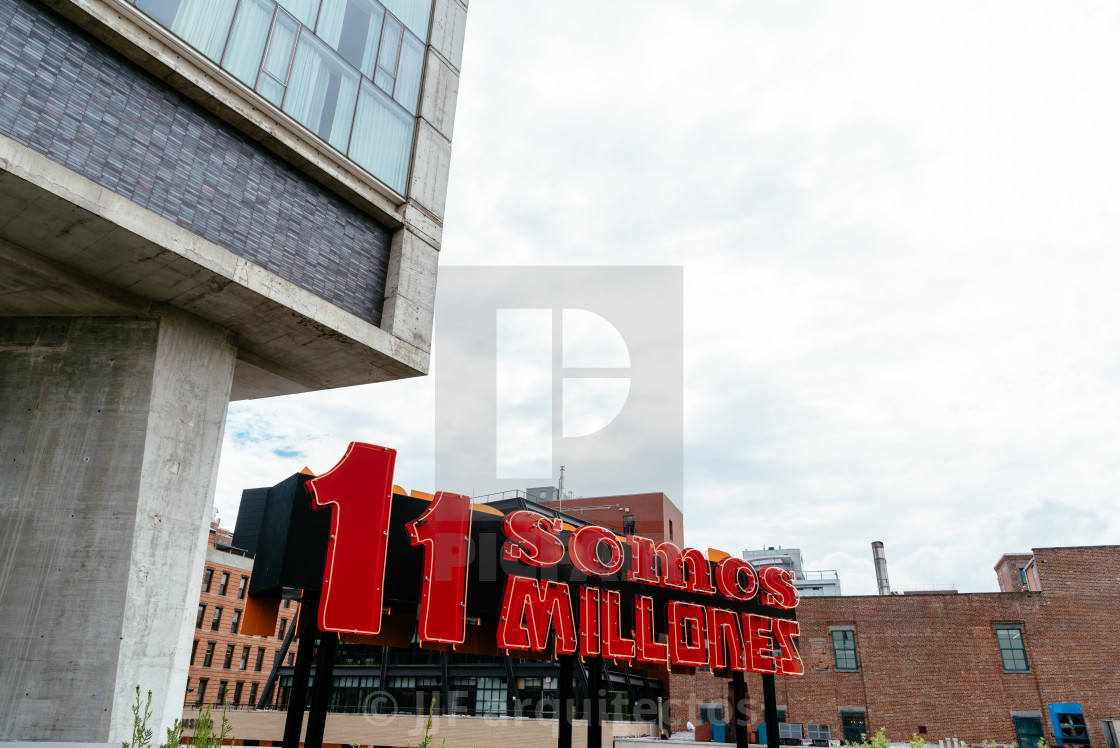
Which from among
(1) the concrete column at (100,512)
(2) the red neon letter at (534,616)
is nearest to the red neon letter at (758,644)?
(2) the red neon letter at (534,616)

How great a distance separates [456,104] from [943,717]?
47.6 metres

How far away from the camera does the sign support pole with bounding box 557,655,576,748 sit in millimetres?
16641

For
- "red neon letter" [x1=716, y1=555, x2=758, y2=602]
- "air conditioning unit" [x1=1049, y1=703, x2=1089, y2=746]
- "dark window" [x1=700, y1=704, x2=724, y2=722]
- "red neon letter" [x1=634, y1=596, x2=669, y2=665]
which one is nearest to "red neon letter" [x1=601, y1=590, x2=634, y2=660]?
"red neon letter" [x1=634, y1=596, x2=669, y2=665]

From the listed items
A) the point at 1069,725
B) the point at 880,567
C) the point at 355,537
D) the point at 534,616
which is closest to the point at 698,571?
the point at 534,616

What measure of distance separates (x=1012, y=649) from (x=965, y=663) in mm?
3065

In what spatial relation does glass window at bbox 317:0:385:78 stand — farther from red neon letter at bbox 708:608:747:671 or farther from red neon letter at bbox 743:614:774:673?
red neon letter at bbox 743:614:774:673

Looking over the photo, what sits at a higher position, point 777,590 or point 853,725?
point 777,590

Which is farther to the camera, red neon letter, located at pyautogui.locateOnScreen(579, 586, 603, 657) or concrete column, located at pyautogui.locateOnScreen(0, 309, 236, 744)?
red neon letter, located at pyautogui.locateOnScreen(579, 586, 603, 657)

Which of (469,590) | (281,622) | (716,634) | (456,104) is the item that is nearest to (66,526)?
(469,590)

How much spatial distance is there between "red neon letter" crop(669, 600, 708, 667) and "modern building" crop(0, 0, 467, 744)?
1117 centimetres

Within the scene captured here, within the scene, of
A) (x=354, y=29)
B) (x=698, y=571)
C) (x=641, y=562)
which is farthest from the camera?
(x=698, y=571)

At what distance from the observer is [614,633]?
18922mm

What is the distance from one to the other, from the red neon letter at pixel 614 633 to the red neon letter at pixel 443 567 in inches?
178

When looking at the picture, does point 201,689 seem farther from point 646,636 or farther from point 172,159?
point 172,159
